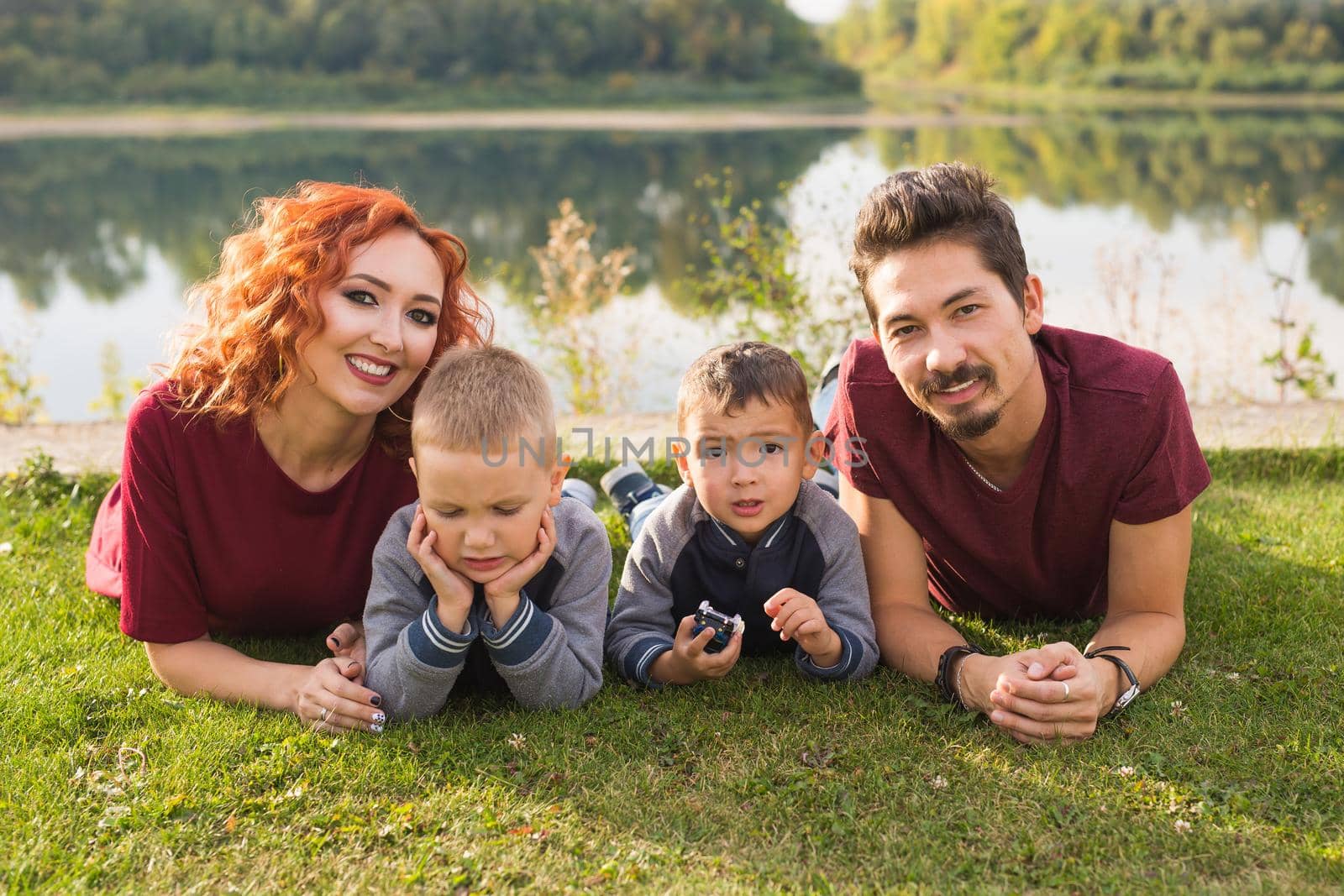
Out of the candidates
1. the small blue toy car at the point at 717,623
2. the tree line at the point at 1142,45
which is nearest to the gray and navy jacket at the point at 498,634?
the small blue toy car at the point at 717,623

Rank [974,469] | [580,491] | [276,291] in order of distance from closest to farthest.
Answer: [276,291] → [974,469] → [580,491]

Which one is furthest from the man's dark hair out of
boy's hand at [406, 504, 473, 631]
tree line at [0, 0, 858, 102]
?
tree line at [0, 0, 858, 102]

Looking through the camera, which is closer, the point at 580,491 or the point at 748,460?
the point at 748,460

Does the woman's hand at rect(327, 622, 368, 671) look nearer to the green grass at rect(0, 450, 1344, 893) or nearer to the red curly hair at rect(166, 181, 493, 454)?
the green grass at rect(0, 450, 1344, 893)

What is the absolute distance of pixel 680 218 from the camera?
15508 millimetres

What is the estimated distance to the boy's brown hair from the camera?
3.33 metres

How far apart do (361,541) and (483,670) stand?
633mm

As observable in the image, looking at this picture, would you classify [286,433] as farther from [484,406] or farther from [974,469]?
[974,469]

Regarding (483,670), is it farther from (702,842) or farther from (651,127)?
(651,127)

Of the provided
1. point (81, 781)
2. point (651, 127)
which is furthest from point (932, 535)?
point (651, 127)

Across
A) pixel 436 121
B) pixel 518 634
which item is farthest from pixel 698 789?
pixel 436 121

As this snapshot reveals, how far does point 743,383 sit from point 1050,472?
3.16ft

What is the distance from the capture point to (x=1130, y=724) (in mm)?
3180

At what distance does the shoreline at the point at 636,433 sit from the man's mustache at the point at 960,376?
8.38 feet
